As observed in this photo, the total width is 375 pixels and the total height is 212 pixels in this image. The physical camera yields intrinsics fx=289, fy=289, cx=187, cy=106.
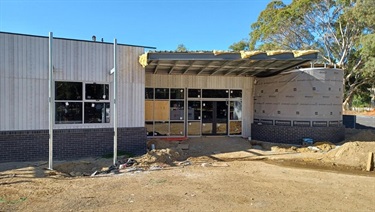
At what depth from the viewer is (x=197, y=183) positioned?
794cm

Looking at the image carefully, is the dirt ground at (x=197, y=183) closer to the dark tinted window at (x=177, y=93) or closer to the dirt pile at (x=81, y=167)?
the dirt pile at (x=81, y=167)

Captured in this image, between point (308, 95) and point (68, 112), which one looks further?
point (308, 95)

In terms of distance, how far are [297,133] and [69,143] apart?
1143 cm

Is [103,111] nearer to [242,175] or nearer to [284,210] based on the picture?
[242,175]

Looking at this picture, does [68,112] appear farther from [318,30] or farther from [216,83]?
[318,30]

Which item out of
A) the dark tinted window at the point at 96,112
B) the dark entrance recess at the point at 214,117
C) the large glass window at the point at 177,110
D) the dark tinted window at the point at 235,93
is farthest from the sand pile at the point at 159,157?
the dark tinted window at the point at 235,93

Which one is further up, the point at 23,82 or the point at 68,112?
the point at 23,82

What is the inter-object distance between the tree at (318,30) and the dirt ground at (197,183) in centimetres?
2245

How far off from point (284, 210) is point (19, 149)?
9.65 m

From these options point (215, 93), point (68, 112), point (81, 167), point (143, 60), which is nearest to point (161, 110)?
point (215, 93)

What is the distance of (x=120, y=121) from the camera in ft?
41.0

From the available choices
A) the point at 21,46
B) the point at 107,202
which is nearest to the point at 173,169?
the point at 107,202

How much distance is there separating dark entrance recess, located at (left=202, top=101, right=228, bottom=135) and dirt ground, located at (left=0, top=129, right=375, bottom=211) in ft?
13.6

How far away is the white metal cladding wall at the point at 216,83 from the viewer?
1648 centimetres
